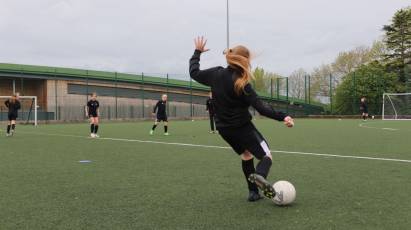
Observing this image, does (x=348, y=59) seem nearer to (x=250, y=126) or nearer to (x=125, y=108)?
(x=125, y=108)

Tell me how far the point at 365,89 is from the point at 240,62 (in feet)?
138

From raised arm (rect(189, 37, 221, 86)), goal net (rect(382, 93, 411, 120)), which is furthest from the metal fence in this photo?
raised arm (rect(189, 37, 221, 86))

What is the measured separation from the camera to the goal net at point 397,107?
1543 inches

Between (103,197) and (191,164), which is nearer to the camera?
(103,197)

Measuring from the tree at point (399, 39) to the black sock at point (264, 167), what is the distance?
53255mm

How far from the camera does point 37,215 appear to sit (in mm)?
4852

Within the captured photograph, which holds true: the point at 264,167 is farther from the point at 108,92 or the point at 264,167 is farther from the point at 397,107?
the point at 108,92

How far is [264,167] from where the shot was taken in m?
4.98

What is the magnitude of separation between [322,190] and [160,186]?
2228 mm

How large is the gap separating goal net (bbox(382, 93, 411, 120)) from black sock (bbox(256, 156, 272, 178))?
37.2 meters

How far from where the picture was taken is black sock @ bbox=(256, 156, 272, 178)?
16.1ft

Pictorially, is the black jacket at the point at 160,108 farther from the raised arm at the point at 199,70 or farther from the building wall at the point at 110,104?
the building wall at the point at 110,104

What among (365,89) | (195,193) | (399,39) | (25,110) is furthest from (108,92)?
(195,193)

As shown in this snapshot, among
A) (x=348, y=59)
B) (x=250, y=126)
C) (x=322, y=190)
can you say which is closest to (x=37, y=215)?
(x=250, y=126)
